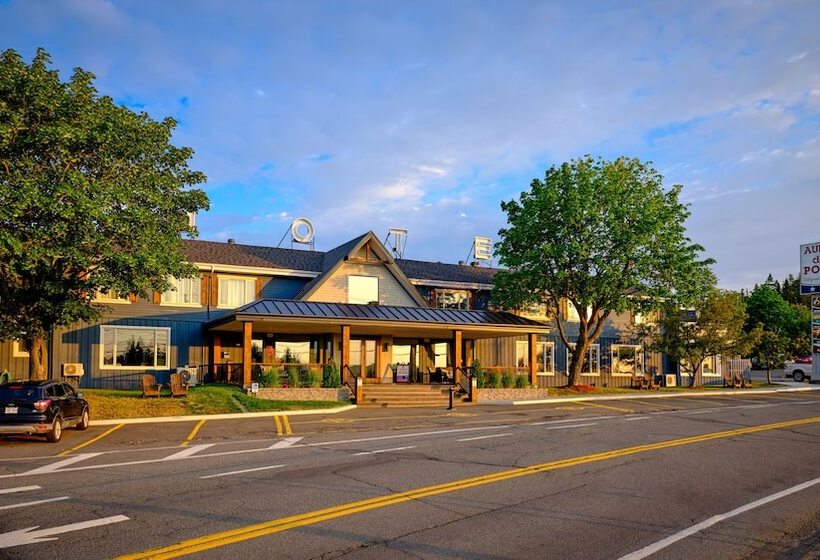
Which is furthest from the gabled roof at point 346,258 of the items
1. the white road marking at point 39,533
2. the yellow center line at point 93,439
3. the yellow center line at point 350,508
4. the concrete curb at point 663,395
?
the white road marking at point 39,533

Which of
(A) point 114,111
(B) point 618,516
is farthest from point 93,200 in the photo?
(B) point 618,516

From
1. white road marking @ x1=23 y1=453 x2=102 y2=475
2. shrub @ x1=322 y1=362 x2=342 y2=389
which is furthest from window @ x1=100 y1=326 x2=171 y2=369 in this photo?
white road marking @ x1=23 y1=453 x2=102 y2=475

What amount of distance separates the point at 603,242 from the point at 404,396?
14106mm

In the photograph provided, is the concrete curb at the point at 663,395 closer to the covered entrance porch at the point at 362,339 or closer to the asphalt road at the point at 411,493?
the covered entrance porch at the point at 362,339

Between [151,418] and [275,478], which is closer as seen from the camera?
[275,478]

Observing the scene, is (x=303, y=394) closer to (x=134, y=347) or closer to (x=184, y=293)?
(x=184, y=293)

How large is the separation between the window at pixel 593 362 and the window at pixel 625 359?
4.29 ft

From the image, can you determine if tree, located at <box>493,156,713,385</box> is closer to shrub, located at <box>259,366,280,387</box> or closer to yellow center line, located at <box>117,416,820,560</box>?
shrub, located at <box>259,366,280,387</box>

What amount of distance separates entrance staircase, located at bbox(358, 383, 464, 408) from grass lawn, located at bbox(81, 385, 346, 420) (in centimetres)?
188

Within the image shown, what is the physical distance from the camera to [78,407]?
Answer: 19.8 meters

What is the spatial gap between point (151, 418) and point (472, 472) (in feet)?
45.7

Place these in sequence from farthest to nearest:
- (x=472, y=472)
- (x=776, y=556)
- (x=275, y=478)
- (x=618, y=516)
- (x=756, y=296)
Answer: (x=756, y=296) → (x=472, y=472) → (x=275, y=478) → (x=618, y=516) → (x=776, y=556)

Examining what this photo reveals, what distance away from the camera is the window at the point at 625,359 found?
46.6 metres

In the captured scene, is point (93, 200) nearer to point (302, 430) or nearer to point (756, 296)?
point (302, 430)
